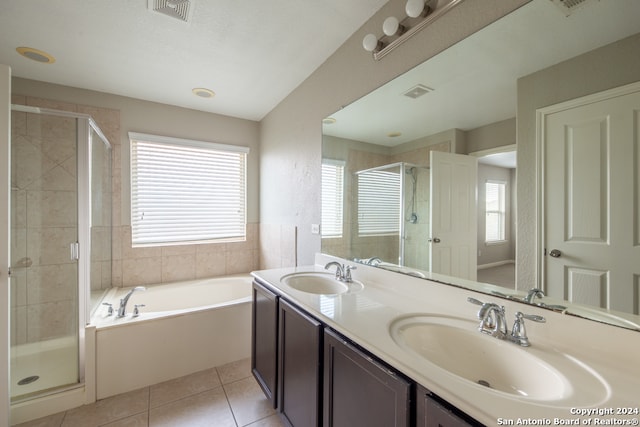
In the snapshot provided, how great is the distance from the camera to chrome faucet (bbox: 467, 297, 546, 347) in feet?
2.85

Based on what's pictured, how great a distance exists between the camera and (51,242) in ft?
6.57

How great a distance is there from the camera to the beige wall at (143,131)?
2.45 metres

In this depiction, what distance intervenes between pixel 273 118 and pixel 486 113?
233 cm

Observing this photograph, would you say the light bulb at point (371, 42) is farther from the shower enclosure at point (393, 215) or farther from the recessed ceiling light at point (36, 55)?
the recessed ceiling light at point (36, 55)

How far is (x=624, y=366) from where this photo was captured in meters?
0.73

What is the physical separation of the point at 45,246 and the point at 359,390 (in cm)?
253

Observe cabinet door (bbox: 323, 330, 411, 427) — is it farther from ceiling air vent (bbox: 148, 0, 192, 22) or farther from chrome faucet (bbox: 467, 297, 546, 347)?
ceiling air vent (bbox: 148, 0, 192, 22)

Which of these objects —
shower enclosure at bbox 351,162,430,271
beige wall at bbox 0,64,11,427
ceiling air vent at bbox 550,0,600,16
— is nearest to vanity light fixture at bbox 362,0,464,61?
ceiling air vent at bbox 550,0,600,16

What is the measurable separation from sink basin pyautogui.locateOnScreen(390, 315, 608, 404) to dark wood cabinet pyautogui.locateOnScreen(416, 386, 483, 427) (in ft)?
0.47

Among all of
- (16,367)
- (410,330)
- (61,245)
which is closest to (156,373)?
(16,367)

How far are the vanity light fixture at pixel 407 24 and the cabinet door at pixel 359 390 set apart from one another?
148cm

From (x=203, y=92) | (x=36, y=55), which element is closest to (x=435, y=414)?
(x=203, y=92)

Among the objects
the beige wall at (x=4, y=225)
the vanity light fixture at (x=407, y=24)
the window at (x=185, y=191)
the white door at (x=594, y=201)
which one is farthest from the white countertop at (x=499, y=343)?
the window at (x=185, y=191)

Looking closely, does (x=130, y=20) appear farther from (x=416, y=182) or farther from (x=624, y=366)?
(x=624, y=366)
